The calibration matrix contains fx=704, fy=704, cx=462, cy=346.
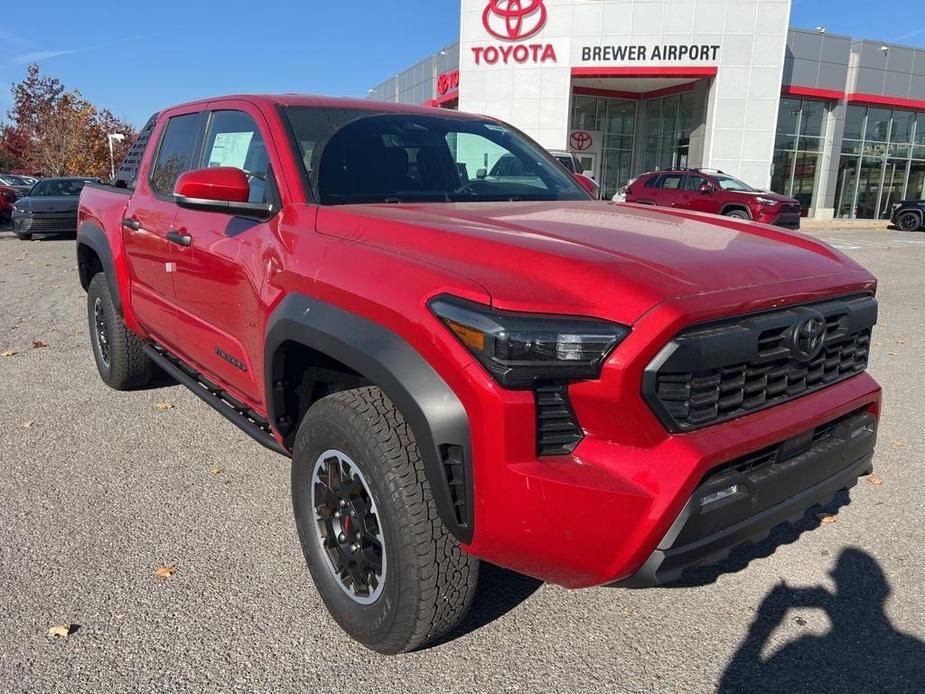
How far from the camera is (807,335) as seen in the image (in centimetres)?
212

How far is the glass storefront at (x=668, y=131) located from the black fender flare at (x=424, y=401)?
27653mm

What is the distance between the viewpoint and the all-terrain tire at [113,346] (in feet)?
15.5

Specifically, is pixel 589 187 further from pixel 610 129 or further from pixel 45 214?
pixel 610 129

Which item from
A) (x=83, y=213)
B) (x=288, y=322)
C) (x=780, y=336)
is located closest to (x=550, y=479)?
(x=780, y=336)

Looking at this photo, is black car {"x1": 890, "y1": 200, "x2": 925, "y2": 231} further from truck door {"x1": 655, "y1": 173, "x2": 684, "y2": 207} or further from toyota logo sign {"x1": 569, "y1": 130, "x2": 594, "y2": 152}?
toyota logo sign {"x1": 569, "y1": 130, "x2": 594, "y2": 152}

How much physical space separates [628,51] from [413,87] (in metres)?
12.6

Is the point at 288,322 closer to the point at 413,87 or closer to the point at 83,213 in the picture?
the point at 83,213

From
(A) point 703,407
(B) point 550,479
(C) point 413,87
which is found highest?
(C) point 413,87

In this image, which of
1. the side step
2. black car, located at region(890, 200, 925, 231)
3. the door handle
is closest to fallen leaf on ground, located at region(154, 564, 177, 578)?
the side step

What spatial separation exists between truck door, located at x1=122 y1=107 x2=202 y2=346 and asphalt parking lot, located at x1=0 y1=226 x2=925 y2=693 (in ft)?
2.70

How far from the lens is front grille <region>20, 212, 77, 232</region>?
16.3 meters

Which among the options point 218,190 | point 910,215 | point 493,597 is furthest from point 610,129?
point 493,597

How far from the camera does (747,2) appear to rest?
24391 millimetres

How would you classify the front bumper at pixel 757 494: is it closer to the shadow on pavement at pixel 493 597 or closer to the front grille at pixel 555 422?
the front grille at pixel 555 422
